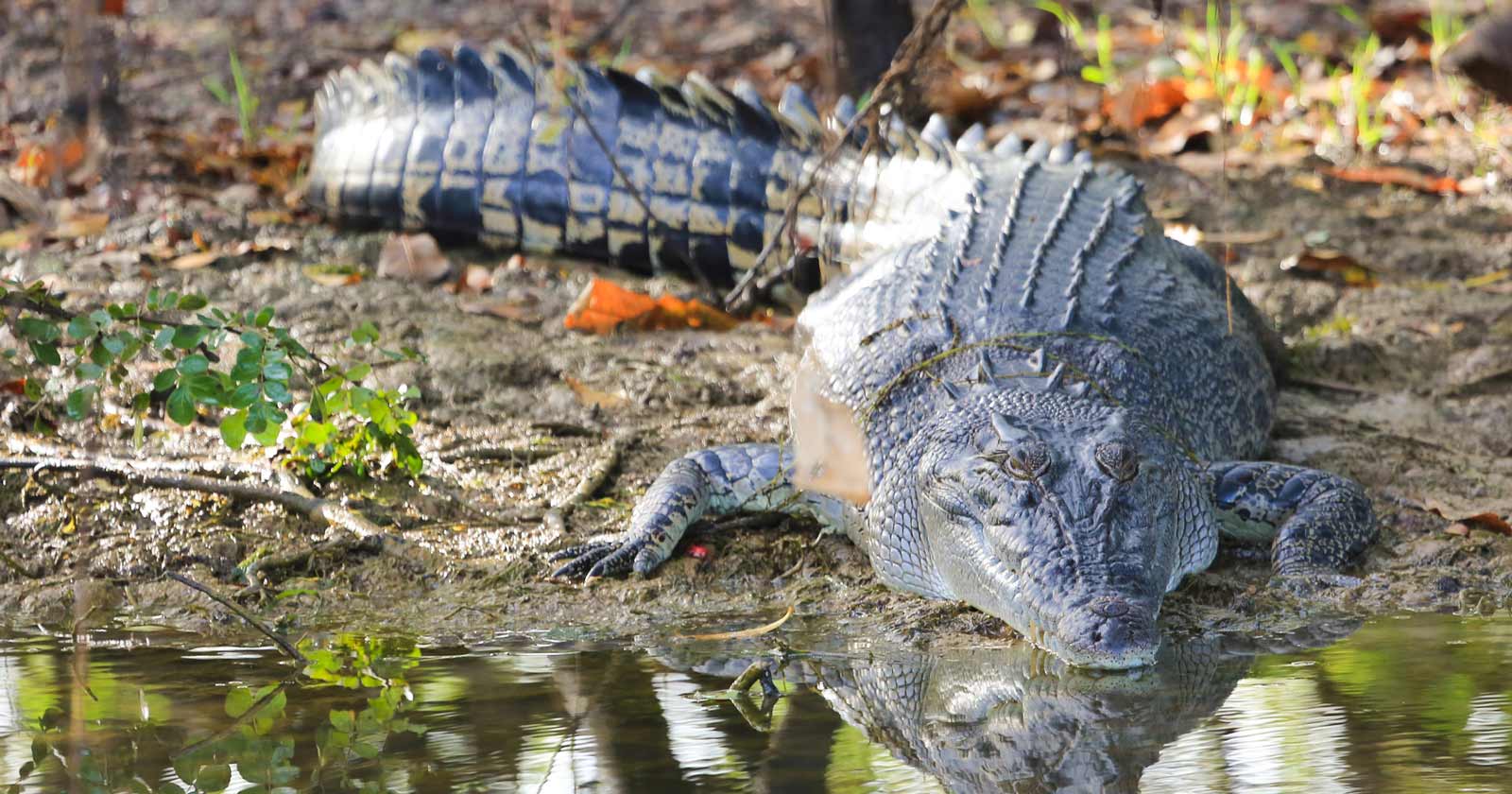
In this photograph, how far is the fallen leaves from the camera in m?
5.57

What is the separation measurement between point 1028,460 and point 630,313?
254 centimetres

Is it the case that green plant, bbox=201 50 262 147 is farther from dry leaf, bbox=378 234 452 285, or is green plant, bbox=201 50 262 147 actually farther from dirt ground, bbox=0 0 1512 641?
dry leaf, bbox=378 234 452 285

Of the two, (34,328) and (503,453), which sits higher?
(34,328)

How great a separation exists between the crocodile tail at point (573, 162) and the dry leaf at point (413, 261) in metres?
0.20

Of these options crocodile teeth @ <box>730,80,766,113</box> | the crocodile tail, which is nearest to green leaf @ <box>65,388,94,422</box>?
the crocodile tail

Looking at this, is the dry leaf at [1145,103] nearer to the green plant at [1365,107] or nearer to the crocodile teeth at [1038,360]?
the green plant at [1365,107]

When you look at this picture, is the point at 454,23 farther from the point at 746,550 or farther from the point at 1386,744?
the point at 1386,744

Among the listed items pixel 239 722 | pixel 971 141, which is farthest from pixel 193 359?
pixel 971 141

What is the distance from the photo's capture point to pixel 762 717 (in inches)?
107

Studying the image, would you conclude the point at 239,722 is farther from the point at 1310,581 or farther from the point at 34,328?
the point at 1310,581

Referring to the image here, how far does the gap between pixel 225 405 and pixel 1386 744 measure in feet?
7.93

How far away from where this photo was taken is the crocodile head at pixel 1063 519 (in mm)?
2988

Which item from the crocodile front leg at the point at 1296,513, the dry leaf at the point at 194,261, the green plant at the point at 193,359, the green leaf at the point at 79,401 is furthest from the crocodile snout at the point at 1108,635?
the dry leaf at the point at 194,261

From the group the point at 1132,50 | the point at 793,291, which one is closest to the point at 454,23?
the point at 1132,50
